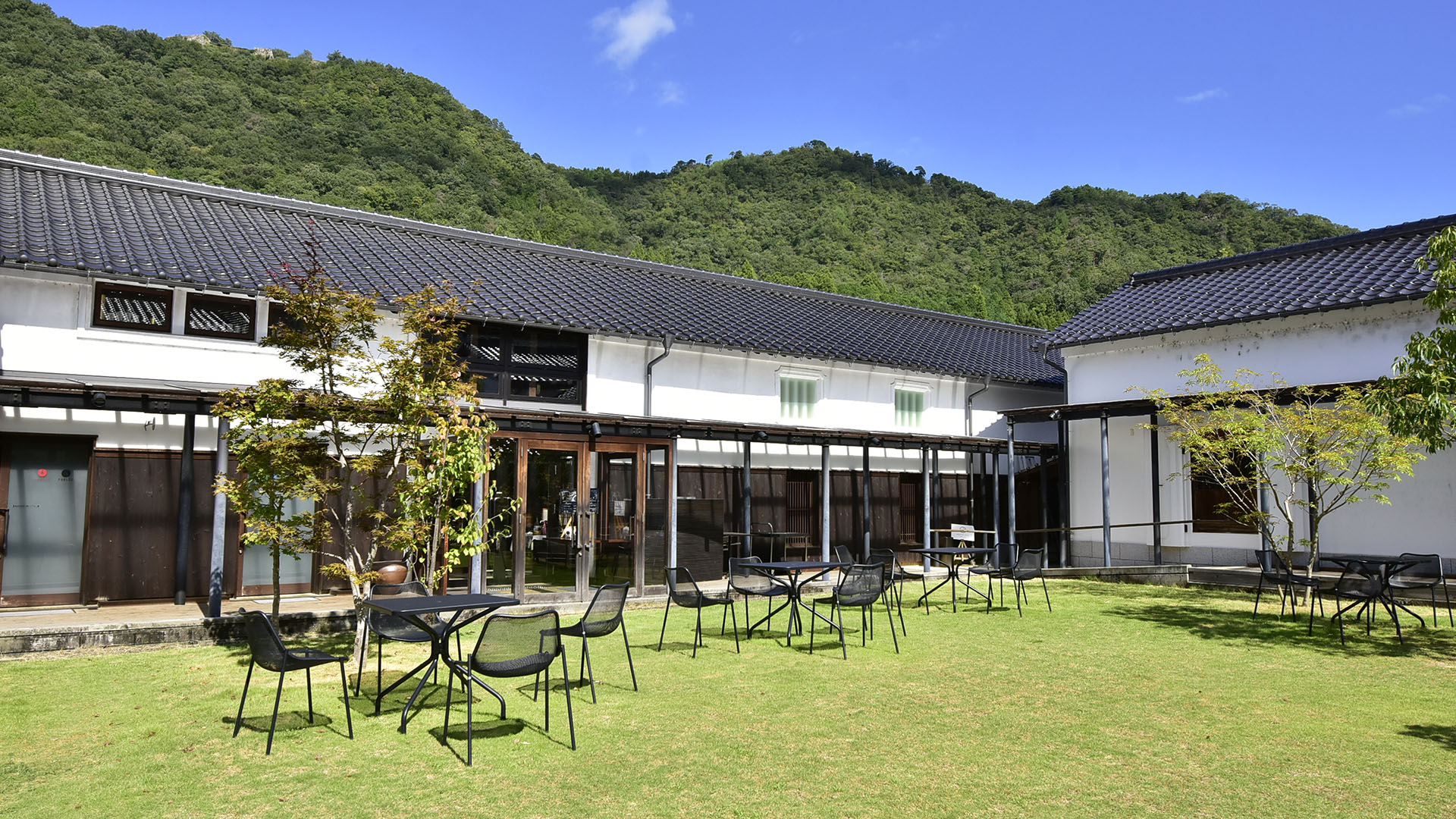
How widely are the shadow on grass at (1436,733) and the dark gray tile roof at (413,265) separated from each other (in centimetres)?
1134

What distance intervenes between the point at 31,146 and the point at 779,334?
2142 centimetres

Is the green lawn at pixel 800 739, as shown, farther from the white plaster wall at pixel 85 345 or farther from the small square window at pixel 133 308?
the small square window at pixel 133 308

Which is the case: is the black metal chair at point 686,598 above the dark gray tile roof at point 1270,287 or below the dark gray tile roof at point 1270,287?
below

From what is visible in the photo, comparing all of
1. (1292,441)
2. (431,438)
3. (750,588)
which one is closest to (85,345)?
(431,438)

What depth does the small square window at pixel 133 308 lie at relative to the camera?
11.7 m

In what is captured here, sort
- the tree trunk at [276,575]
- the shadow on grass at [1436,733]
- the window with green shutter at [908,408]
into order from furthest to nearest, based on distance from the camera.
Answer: the window with green shutter at [908,408] < the tree trunk at [276,575] < the shadow on grass at [1436,733]

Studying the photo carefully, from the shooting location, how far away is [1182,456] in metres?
17.6

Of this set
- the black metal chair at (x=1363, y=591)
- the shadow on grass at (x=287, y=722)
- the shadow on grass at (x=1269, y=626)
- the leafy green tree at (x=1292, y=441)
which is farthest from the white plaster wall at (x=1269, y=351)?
the shadow on grass at (x=287, y=722)

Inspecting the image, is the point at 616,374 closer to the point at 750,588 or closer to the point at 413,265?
the point at 413,265

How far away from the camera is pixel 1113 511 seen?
60.5 feet

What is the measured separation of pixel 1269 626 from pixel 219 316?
13.4m

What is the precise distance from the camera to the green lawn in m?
5.00

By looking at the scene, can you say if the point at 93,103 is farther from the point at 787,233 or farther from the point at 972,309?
the point at 972,309

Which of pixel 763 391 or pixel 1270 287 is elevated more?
pixel 1270 287
